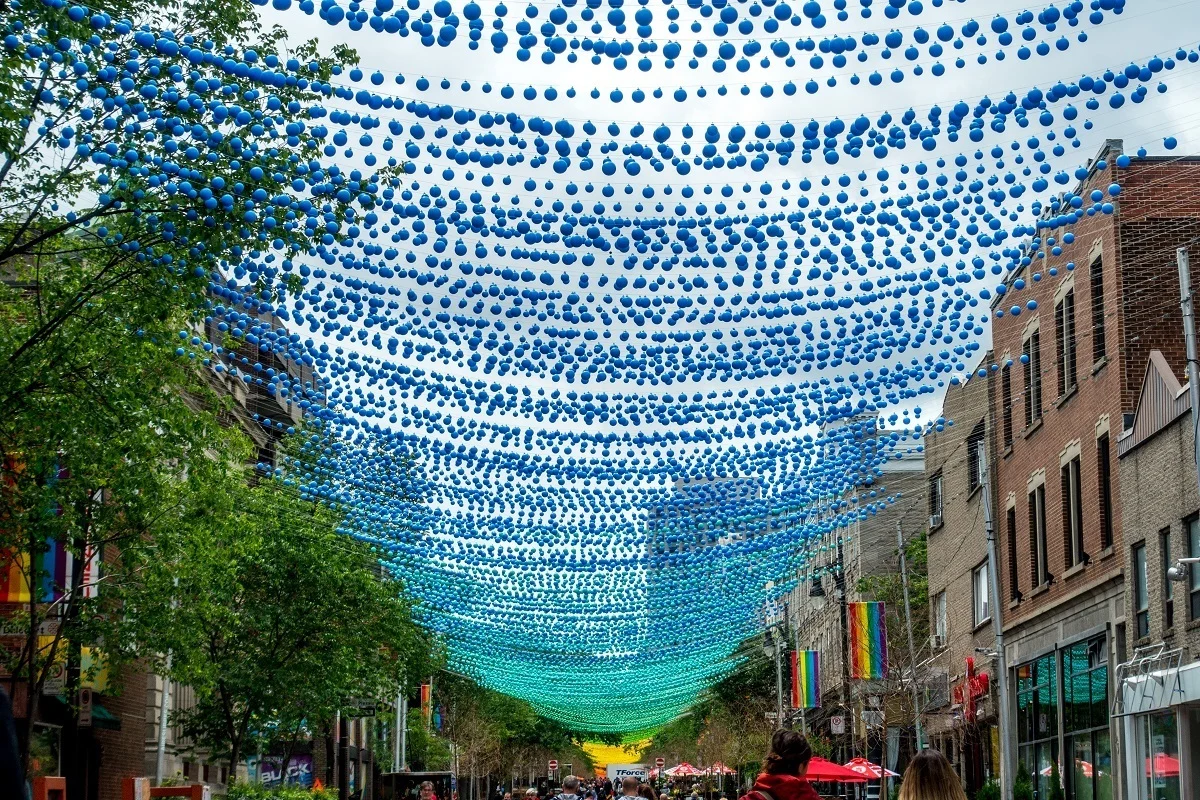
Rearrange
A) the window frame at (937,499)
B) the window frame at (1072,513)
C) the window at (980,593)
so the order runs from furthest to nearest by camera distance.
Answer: the window frame at (937,499) < the window at (980,593) < the window frame at (1072,513)

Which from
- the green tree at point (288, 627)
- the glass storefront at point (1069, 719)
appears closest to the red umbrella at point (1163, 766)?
the glass storefront at point (1069, 719)

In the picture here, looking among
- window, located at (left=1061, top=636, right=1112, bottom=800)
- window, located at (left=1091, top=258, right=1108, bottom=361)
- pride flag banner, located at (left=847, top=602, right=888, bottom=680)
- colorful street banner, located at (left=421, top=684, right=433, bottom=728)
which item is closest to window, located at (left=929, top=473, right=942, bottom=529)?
pride flag banner, located at (left=847, top=602, right=888, bottom=680)

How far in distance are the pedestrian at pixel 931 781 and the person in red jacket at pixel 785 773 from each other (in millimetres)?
423

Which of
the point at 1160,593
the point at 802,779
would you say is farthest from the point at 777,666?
the point at 802,779

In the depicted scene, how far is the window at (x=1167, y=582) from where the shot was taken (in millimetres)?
22406

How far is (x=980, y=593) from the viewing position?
35.2 m

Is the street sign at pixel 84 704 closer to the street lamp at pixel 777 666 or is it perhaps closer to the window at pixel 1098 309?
the window at pixel 1098 309

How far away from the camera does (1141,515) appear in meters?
23.7

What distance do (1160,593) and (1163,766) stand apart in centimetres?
265

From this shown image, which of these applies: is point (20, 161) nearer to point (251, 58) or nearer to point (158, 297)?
point (158, 297)

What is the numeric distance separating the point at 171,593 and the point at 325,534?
9.73 m

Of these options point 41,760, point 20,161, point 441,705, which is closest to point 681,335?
point 20,161

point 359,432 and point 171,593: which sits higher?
point 359,432

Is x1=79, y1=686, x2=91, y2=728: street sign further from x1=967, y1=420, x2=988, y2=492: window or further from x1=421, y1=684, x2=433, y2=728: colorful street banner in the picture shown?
x1=421, y1=684, x2=433, y2=728: colorful street banner
